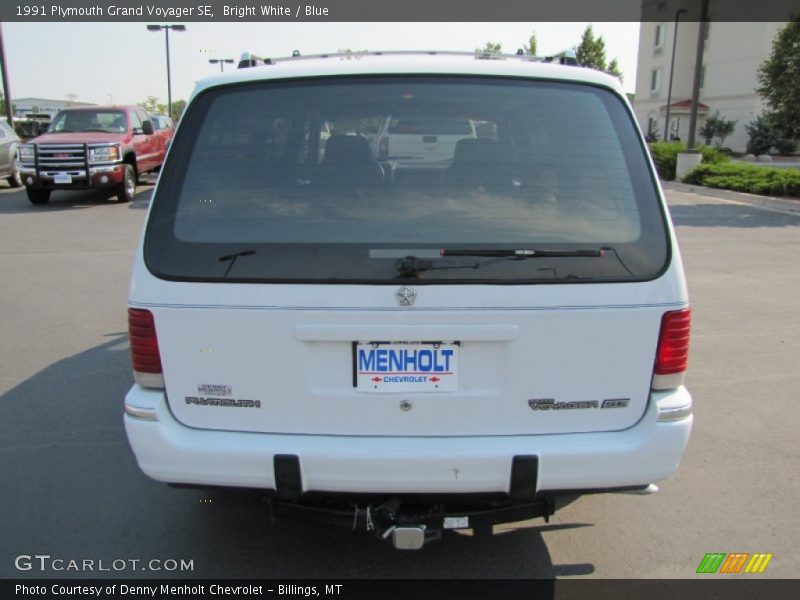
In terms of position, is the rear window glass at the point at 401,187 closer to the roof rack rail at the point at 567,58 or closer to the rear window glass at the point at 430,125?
the rear window glass at the point at 430,125

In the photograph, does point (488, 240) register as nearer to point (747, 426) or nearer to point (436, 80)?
point (436, 80)

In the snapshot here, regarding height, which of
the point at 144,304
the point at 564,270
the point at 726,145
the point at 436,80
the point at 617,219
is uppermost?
the point at 436,80

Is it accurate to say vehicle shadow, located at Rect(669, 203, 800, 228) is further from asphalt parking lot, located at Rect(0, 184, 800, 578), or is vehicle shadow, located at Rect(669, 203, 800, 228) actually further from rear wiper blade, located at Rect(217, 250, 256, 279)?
Result: rear wiper blade, located at Rect(217, 250, 256, 279)

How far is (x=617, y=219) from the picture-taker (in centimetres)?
244

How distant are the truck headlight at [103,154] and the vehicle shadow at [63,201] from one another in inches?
42.3

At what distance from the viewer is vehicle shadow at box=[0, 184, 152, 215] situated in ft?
48.0

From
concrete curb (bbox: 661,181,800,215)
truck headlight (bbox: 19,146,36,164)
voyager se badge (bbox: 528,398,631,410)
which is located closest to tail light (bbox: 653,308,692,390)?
voyager se badge (bbox: 528,398,631,410)

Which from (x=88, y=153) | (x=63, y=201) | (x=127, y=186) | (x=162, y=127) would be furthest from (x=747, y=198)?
(x=63, y=201)

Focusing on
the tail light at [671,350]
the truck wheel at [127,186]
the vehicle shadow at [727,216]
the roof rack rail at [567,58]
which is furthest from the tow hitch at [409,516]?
the truck wheel at [127,186]

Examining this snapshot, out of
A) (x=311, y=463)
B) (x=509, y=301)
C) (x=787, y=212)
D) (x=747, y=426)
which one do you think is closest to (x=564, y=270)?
(x=509, y=301)

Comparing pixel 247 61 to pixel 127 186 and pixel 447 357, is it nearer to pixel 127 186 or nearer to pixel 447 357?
pixel 447 357

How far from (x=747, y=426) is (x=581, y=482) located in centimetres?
242

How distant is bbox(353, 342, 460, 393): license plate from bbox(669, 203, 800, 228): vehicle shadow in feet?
37.9

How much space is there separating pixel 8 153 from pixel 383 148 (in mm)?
19137
